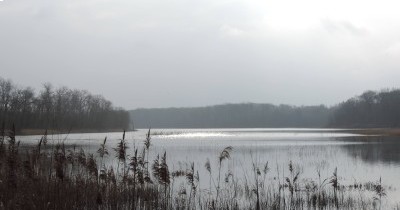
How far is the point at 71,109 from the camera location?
130 metres

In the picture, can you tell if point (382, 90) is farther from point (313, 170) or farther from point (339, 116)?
point (313, 170)

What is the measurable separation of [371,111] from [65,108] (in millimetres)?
102740

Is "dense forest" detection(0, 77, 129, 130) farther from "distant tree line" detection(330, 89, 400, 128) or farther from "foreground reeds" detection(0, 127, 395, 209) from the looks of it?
"distant tree line" detection(330, 89, 400, 128)

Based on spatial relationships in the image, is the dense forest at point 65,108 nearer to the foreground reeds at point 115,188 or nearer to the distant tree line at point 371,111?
the foreground reeds at point 115,188

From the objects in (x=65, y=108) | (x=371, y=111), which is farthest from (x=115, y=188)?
(x=371, y=111)

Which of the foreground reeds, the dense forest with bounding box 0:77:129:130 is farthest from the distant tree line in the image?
the foreground reeds

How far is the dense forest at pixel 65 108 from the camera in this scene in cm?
8788

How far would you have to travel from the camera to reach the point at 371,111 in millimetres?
157625

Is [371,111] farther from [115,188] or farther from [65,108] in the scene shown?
[115,188]

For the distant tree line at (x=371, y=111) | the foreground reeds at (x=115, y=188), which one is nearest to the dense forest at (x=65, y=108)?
the foreground reeds at (x=115, y=188)

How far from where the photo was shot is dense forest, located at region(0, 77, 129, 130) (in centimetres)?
8788

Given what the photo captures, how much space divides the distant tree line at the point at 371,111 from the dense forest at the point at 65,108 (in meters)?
80.9

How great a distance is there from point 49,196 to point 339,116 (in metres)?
173

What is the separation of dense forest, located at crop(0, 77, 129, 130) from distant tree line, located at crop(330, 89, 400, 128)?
80.9m
